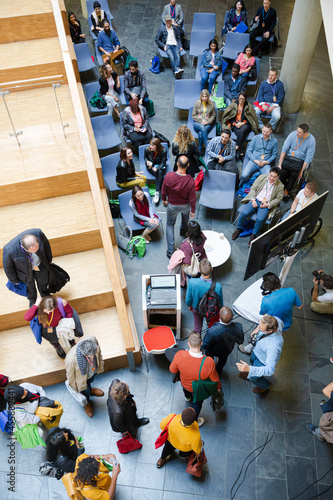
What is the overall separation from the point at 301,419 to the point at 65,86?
6023 mm

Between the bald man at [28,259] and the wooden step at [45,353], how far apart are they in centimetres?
77

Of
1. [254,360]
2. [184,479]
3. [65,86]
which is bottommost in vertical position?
[184,479]

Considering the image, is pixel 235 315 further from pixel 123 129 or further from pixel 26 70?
pixel 26 70

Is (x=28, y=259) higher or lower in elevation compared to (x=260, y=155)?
higher

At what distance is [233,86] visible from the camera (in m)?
Answer: 8.49

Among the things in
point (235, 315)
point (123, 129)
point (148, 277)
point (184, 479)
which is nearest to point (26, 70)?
point (123, 129)

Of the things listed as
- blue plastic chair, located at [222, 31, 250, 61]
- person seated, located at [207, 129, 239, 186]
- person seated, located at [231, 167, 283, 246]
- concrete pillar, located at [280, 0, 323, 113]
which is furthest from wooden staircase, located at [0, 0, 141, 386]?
concrete pillar, located at [280, 0, 323, 113]

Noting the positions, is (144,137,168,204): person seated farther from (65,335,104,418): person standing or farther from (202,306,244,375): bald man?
(65,335,104,418): person standing

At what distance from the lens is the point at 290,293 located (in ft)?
16.5

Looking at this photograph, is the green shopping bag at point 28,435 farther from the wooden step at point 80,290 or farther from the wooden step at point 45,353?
the wooden step at point 80,290

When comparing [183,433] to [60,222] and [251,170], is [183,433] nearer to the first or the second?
[60,222]

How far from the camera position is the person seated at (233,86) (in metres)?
8.42

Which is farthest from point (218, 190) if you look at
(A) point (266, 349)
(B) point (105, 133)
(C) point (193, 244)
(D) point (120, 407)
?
(D) point (120, 407)

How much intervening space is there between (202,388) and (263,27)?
8.76 metres
